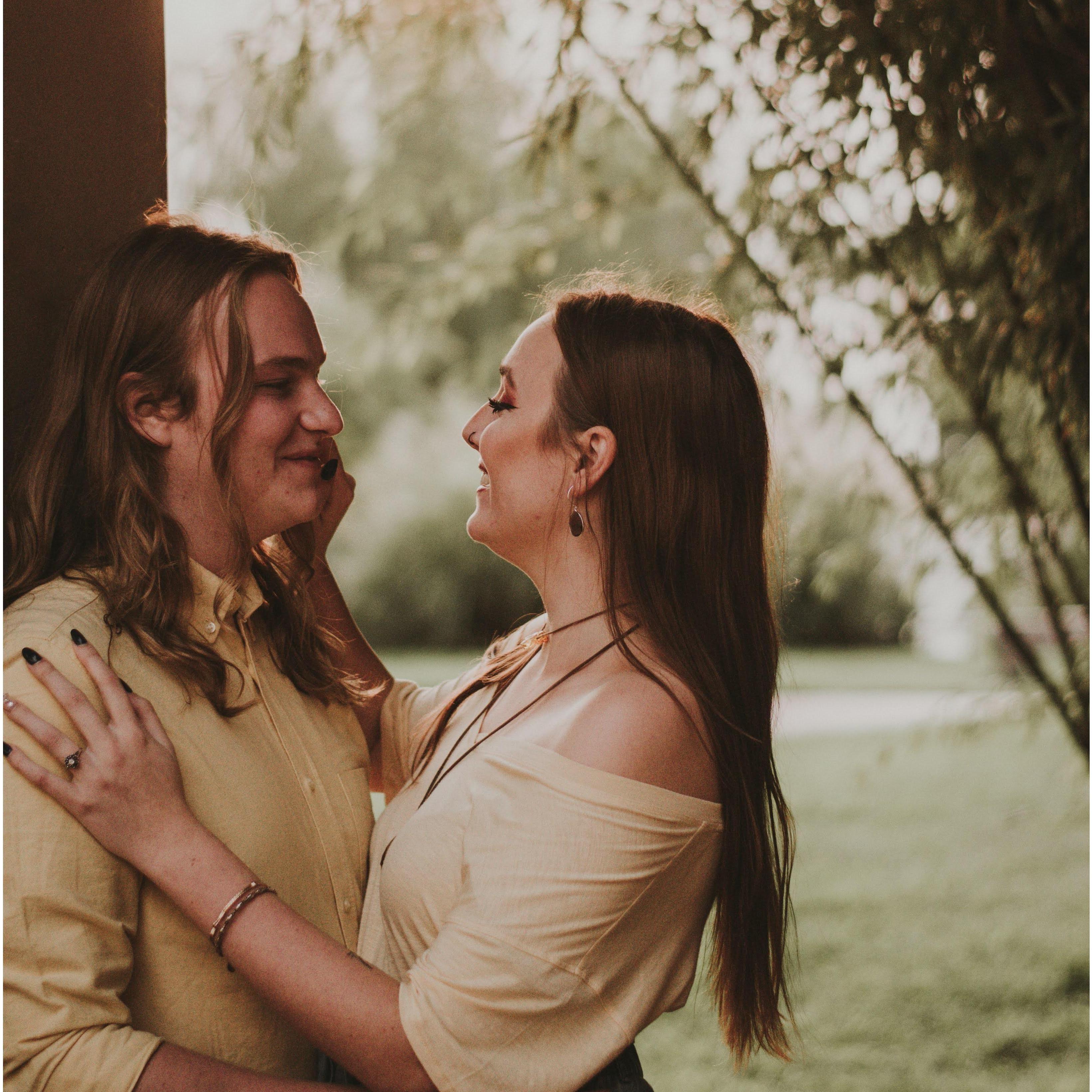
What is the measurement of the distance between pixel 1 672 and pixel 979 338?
2471 mm

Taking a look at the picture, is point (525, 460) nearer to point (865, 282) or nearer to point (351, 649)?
point (351, 649)

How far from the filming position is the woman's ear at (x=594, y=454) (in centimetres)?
166

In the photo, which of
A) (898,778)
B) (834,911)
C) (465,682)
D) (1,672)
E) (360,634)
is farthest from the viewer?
(898,778)

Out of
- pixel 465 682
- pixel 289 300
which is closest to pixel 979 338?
pixel 465 682

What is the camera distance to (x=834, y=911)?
18.6 feet

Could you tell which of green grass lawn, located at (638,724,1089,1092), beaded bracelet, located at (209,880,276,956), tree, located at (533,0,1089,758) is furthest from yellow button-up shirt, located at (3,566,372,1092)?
tree, located at (533,0,1089,758)

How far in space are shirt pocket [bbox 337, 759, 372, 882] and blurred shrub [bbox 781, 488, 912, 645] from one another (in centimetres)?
80

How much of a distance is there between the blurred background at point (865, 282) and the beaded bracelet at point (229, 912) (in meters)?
1.01

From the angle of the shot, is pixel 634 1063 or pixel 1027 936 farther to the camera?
pixel 1027 936

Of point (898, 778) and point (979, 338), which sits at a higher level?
point (979, 338)

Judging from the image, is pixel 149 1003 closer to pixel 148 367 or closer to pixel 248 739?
pixel 248 739

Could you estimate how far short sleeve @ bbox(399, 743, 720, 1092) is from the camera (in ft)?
4.42

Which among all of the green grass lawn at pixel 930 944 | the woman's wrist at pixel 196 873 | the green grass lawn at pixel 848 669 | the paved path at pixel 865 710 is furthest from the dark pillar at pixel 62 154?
the green grass lawn at pixel 848 669

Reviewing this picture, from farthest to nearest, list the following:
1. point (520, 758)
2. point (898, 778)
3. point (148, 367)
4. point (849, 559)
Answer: point (898, 778) < point (849, 559) < point (148, 367) < point (520, 758)
